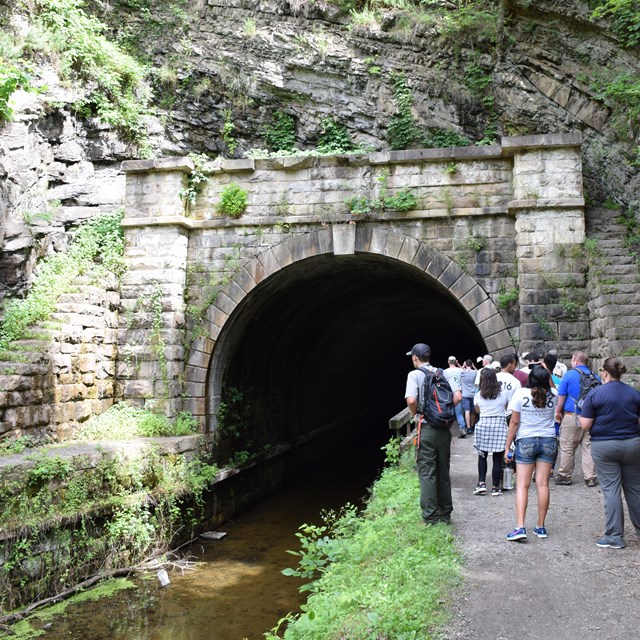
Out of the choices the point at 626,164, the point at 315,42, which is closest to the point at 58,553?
the point at 626,164

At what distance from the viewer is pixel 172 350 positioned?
1061 cm

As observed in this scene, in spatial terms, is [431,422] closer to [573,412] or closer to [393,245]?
[573,412]

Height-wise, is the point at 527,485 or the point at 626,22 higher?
the point at 626,22

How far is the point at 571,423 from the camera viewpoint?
697 centimetres

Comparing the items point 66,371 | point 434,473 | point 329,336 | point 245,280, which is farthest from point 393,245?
point 329,336

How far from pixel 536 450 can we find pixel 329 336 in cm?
1280

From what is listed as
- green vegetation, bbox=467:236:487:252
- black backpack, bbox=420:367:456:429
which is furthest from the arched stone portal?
black backpack, bbox=420:367:456:429

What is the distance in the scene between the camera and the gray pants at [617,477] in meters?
5.02

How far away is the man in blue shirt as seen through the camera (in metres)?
6.82

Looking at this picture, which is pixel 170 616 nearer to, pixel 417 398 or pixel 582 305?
pixel 417 398

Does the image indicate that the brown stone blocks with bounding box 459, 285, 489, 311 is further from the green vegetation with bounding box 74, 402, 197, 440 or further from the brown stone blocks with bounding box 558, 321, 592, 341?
the green vegetation with bounding box 74, 402, 197, 440

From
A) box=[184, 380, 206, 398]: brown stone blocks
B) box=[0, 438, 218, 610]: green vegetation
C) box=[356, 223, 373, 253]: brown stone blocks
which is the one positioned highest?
box=[356, 223, 373, 253]: brown stone blocks

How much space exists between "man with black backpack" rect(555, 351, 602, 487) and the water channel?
12.4 ft

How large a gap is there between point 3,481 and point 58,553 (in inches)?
49.2
